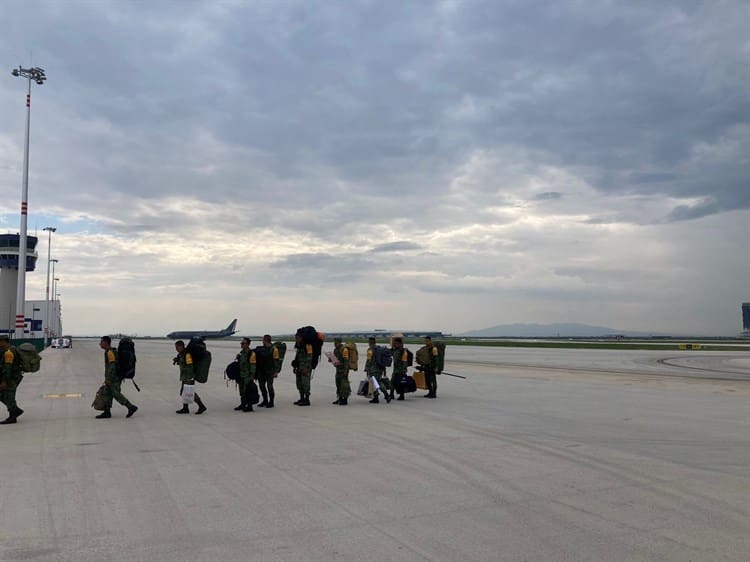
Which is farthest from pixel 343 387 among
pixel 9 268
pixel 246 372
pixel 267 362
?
pixel 9 268

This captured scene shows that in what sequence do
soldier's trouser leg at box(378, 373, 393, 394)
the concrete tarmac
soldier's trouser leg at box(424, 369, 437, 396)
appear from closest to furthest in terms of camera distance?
the concrete tarmac
soldier's trouser leg at box(378, 373, 393, 394)
soldier's trouser leg at box(424, 369, 437, 396)

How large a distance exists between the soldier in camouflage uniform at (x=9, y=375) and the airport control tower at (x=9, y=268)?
102627 mm

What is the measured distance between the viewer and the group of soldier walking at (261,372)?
12.7m

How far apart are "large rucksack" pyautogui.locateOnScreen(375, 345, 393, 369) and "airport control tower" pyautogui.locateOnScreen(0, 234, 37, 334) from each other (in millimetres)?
A: 103609

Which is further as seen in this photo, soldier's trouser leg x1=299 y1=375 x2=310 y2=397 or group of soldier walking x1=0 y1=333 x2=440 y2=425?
soldier's trouser leg x1=299 y1=375 x2=310 y2=397

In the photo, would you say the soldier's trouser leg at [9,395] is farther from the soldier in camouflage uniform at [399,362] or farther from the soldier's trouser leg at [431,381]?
the soldier's trouser leg at [431,381]

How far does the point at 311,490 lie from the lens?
23.3ft

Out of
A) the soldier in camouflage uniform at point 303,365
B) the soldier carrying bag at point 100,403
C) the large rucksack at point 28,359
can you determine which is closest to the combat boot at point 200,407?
the soldier carrying bag at point 100,403

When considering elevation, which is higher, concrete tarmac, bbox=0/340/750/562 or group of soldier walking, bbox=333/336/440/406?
group of soldier walking, bbox=333/336/440/406

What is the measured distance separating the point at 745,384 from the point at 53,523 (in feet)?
75.4

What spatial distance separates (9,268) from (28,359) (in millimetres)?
106514

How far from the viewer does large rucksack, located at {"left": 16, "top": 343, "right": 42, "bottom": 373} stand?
41.8 feet

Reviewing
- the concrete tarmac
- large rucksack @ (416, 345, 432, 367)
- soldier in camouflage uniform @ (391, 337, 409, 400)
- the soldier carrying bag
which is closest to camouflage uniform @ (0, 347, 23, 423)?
the concrete tarmac

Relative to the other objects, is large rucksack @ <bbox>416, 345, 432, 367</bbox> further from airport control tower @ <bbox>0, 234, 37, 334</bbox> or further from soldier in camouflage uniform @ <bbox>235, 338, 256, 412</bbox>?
A: airport control tower @ <bbox>0, 234, 37, 334</bbox>
